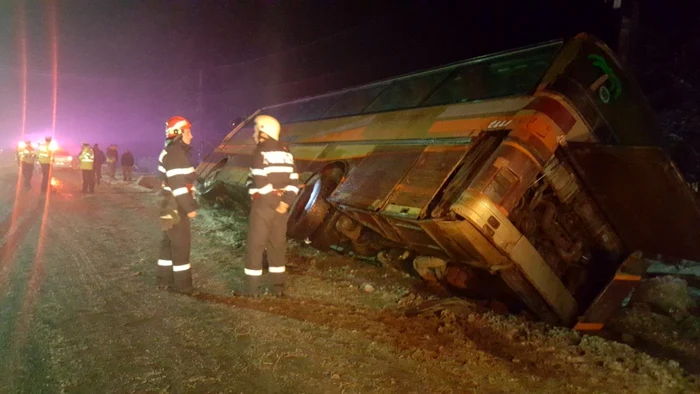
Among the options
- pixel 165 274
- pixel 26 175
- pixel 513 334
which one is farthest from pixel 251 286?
pixel 26 175

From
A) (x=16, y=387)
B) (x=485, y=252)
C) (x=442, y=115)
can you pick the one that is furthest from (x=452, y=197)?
(x=16, y=387)

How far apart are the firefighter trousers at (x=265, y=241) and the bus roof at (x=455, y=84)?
2.28 m

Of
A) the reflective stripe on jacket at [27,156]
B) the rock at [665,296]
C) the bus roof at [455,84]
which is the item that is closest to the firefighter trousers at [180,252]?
the bus roof at [455,84]

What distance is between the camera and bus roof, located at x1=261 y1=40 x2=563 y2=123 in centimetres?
457

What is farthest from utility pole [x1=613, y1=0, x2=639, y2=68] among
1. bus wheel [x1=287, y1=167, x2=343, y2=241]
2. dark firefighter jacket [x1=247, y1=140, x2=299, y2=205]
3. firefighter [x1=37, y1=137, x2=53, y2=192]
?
firefighter [x1=37, y1=137, x2=53, y2=192]

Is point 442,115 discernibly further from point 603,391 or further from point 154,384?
point 154,384

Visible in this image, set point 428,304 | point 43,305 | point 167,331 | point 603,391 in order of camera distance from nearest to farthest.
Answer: point 603,391 < point 167,331 < point 43,305 < point 428,304

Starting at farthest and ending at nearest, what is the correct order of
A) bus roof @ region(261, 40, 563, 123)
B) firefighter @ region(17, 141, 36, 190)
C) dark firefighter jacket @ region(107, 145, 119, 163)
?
dark firefighter jacket @ region(107, 145, 119, 163) → firefighter @ region(17, 141, 36, 190) → bus roof @ region(261, 40, 563, 123)

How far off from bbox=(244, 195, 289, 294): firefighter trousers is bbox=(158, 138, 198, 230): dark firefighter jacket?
0.57 m

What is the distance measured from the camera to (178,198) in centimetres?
423

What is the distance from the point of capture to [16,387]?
2.61 metres

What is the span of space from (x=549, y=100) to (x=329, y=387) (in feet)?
9.73

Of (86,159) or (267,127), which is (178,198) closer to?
(267,127)

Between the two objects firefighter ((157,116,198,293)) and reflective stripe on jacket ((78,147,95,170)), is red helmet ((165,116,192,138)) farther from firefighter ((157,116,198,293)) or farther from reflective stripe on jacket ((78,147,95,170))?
reflective stripe on jacket ((78,147,95,170))
